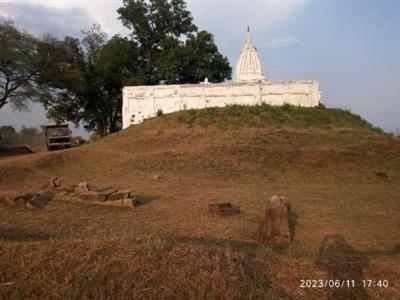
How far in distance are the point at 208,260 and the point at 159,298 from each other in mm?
703

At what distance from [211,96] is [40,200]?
18.6 metres

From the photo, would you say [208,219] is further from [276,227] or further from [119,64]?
[119,64]

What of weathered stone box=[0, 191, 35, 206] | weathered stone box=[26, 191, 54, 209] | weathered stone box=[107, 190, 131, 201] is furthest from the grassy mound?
weathered stone box=[0, 191, 35, 206]

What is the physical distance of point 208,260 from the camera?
14.2ft

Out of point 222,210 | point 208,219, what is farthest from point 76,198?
point 222,210

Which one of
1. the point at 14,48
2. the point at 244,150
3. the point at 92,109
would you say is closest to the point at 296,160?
the point at 244,150

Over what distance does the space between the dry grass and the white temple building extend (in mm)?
4072

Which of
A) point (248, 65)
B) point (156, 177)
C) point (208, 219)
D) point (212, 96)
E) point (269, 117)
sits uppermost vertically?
point (248, 65)

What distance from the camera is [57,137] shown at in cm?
2662

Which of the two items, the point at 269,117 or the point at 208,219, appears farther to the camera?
the point at 269,117

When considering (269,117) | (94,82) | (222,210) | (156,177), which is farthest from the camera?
(94,82)

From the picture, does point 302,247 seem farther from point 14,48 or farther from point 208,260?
point 14,48

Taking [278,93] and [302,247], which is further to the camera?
[278,93]

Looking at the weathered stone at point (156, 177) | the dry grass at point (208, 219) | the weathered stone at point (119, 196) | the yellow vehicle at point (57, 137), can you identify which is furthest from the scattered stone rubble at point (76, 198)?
the yellow vehicle at point (57, 137)
